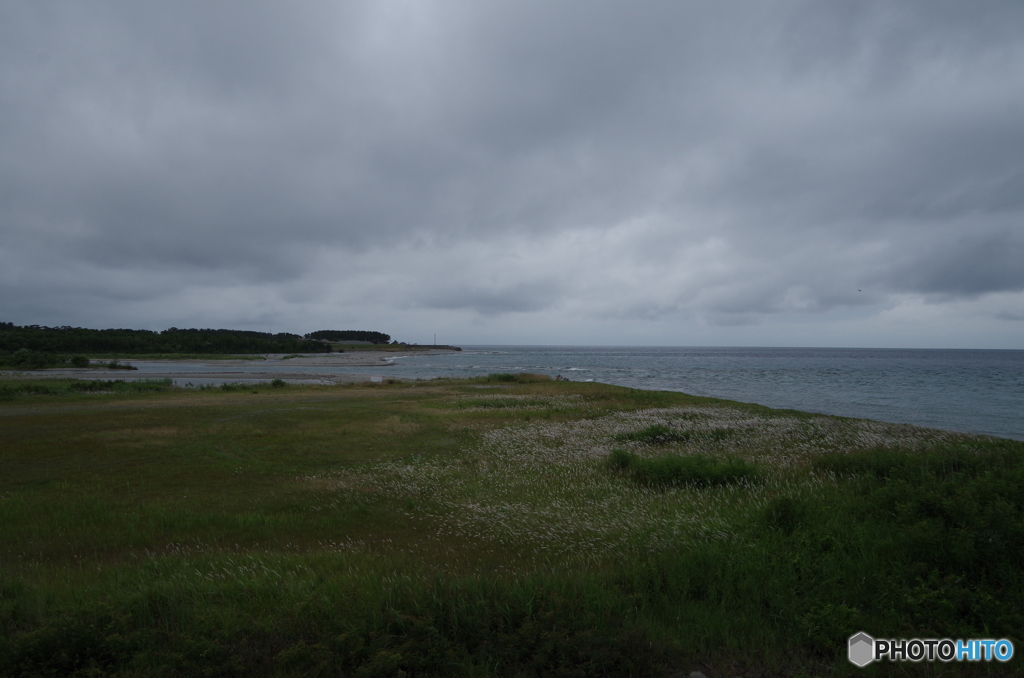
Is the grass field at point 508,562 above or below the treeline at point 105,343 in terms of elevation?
below

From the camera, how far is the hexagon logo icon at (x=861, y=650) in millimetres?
4887

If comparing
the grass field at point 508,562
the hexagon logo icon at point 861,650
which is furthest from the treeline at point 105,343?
the hexagon logo icon at point 861,650

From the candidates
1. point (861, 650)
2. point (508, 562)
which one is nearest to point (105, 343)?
point (508, 562)

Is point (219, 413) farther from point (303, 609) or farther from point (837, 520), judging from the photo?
point (837, 520)

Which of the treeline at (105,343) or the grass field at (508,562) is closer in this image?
the grass field at (508,562)

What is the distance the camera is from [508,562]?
25.3 feet

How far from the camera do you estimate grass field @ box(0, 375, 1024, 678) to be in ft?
15.9

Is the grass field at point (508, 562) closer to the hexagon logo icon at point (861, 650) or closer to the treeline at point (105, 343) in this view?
the hexagon logo icon at point (861, 650)

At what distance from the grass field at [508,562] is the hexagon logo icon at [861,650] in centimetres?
13

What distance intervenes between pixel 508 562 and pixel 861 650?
447 centimetres

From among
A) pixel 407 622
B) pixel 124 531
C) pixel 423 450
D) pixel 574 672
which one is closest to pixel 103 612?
pixel 407 622

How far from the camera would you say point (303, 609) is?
5629 mm

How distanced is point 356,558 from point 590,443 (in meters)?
12.4

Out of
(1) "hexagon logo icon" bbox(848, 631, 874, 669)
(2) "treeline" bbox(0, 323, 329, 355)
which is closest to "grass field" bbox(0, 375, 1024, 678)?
(1) "hexagon logo icon" bbox(848, 631, 874, 669)
